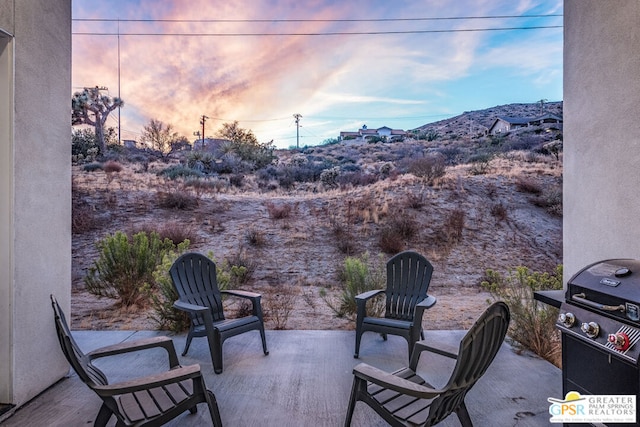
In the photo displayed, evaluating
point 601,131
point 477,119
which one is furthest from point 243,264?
point 477,119

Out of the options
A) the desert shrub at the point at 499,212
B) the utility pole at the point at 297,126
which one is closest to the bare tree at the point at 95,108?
the utility pole at the point at 297,126

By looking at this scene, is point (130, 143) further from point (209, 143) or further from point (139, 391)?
point (139, 391)

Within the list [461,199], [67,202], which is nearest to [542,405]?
[67,202]

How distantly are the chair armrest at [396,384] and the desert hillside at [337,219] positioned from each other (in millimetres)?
3230

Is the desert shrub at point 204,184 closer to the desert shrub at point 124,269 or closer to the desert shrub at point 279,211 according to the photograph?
the desert shrub at point 279,211

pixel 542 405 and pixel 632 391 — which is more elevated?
pixel 632 391

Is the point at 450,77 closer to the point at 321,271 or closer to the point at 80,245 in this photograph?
the point at 321,271

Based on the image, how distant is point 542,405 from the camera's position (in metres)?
2.47

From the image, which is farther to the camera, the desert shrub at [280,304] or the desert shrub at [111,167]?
the desert shrub at [111,167]

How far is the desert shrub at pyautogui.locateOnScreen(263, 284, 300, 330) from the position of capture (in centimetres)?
451

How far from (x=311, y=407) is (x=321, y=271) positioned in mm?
5368

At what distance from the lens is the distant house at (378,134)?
1862 centimetres

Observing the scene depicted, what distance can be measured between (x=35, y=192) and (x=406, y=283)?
11.1 ft

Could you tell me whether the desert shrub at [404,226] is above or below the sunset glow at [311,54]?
below
